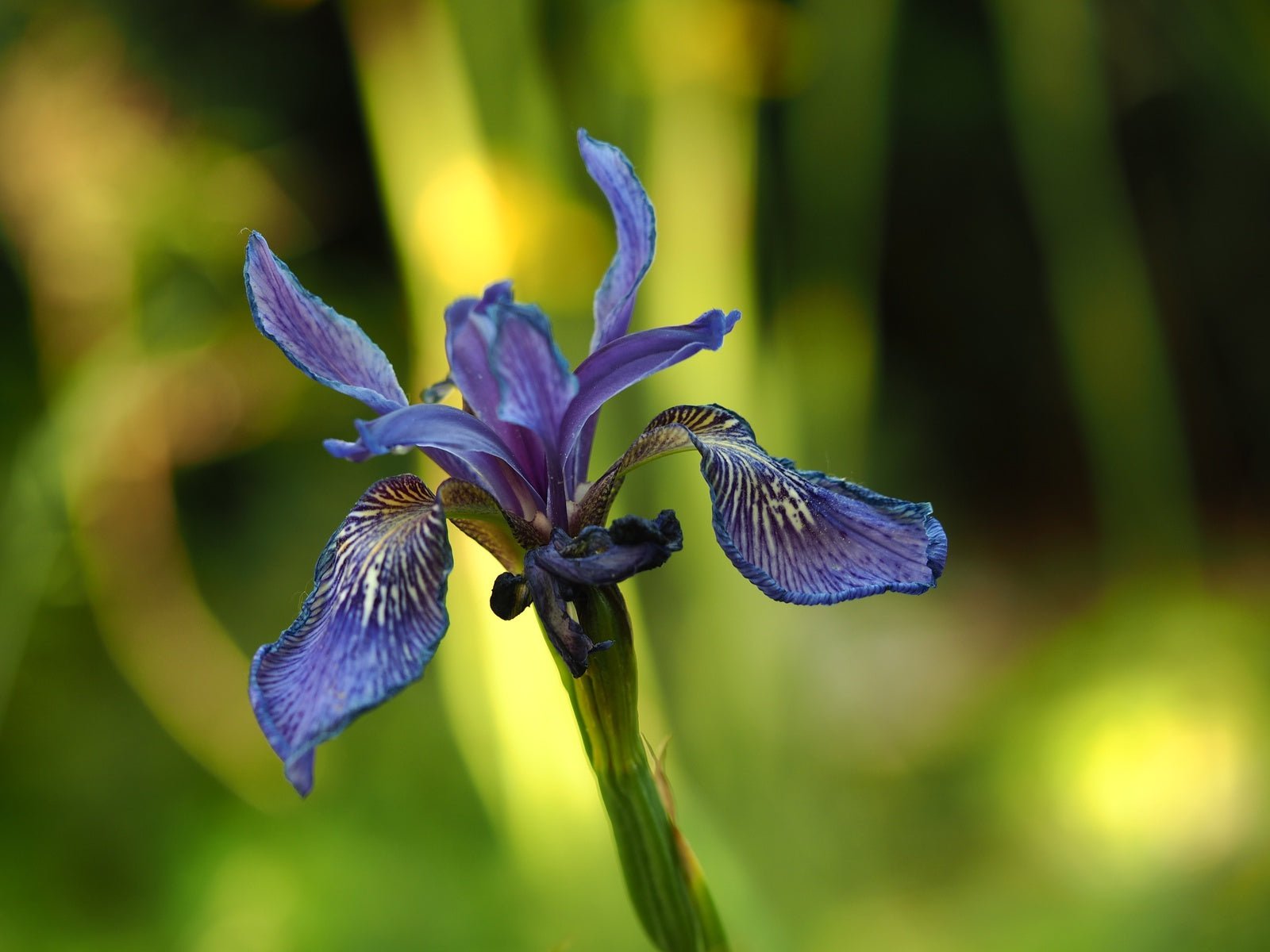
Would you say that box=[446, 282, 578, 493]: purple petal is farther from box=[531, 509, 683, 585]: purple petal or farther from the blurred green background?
the blurred green background

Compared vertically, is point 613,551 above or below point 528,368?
below

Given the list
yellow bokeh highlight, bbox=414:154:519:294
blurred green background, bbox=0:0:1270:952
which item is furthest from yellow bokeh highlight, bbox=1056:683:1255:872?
yellow bokeh highlight, bbox=414:154:519:294

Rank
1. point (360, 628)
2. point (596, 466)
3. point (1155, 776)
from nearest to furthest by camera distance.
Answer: point (360, 628)
point (596, 466)
point (1155, 776)

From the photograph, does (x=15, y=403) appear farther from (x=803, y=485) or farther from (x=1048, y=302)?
(x=1048, y=302)

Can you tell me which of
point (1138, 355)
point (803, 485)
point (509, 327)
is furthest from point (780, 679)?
point (509, 327)

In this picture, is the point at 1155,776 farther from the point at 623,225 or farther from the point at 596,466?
the point at 623,225

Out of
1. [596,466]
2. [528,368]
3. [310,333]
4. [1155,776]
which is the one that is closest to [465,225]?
[596,466]
